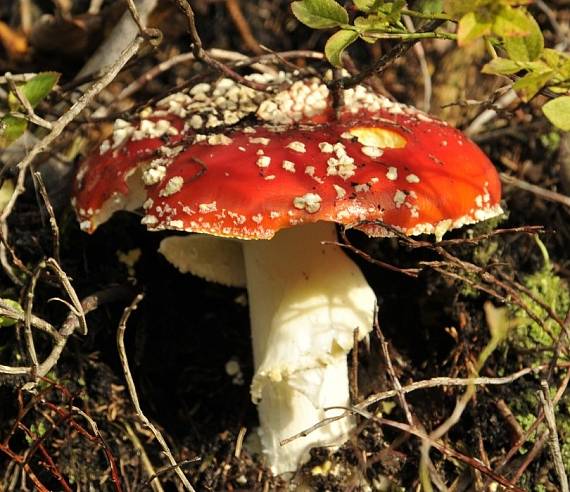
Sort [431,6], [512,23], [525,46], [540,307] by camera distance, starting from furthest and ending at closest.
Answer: [540,307] < [431,6] < [525,46] < [512,23]

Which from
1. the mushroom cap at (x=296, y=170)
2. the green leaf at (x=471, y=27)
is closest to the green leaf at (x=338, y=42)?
the mushroom cap at (x=296, y=170)

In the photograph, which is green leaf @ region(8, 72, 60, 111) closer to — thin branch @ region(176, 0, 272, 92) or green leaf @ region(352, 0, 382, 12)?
thin branch @ region(176, 0, 272, 92)

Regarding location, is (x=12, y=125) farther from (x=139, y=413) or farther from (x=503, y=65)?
(x=503, y=65)

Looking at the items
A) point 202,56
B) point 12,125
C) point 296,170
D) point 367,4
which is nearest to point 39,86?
point 12,125

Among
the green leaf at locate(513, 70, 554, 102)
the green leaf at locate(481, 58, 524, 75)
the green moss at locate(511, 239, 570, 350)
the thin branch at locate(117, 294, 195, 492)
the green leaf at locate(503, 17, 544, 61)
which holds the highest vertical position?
the green leaf at locate(503, 17, 544, 61)

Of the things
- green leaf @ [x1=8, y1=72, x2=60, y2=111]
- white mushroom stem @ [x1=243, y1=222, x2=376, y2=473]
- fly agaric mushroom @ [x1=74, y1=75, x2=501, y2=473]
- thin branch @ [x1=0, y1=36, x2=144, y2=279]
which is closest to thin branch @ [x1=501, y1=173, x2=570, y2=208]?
fly agaric mushroom @ [x1=74, y1=75, x2=501, y2=473]

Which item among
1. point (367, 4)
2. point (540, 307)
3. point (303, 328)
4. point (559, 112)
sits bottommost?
point (540, 307)

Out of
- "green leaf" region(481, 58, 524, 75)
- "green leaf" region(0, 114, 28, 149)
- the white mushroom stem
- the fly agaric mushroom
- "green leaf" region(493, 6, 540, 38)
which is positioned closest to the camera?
"green leaf" region(493, 6, 540, 38)
